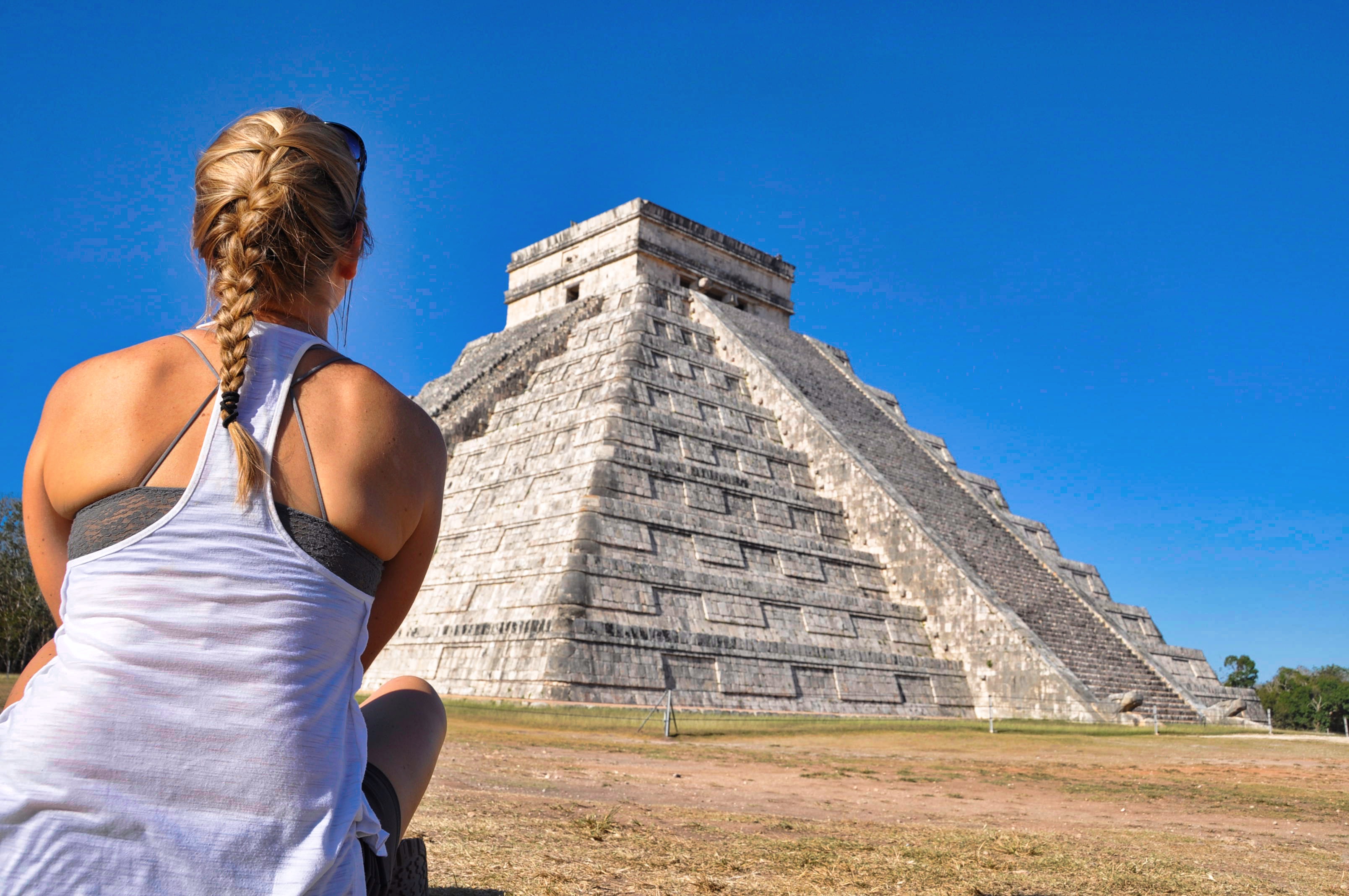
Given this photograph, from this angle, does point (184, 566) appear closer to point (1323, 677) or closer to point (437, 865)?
point (437, 865)

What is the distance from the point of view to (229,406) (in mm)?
1503

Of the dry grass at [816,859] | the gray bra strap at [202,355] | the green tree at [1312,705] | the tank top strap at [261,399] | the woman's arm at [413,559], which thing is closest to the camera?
the tank top strap at [261,399]

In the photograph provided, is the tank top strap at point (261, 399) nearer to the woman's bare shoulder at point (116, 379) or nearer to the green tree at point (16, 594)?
the woman's bare shoulder at point (116, 379)

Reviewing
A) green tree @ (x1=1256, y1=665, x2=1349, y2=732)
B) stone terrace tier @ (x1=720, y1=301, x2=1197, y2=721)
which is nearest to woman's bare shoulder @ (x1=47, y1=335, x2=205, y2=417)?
stone terrace tier @ (x1=720, y1=301, x2=1197, y2=721)

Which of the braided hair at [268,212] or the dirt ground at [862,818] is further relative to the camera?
the dirt ground at [862,818]

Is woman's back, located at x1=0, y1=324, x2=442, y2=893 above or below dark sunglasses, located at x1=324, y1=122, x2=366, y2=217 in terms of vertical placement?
below

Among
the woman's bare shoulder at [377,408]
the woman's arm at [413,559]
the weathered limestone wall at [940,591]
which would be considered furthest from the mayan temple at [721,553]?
the woman's bare shoulder at [377,408]

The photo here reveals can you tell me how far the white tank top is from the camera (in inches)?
51.8

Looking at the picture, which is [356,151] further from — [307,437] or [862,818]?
[862,818]

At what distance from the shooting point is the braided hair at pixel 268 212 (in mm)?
1653

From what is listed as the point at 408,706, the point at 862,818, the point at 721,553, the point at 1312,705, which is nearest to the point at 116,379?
the point at 408,706

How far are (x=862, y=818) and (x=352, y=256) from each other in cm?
503

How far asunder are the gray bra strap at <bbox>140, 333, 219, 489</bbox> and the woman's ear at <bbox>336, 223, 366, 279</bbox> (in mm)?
330

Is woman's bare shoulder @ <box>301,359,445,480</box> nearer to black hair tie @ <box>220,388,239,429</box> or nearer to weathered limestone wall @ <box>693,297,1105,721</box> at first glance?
black hair tie @ <box>220,388,239,429</box>
